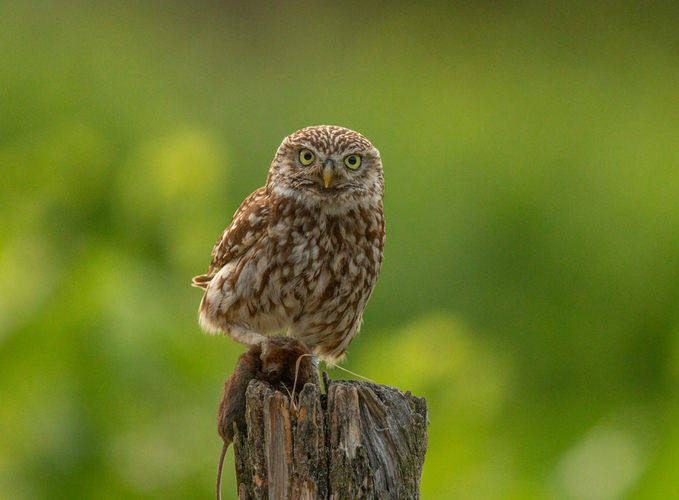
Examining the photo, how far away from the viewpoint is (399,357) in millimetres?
5602

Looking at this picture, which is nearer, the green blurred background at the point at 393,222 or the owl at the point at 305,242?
the owl at the point at 305,242

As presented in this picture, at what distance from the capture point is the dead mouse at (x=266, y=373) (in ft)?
7.48

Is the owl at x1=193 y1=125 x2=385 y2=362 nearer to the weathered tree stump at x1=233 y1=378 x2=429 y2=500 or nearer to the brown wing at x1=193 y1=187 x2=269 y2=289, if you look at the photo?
the brown wing at x1=193 y1=187 x2=269 y2=289

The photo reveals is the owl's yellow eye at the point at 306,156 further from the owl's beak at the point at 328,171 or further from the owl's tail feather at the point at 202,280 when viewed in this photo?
the owl's tail feather at the point at 202,280

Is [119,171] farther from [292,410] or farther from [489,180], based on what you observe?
[489,180]

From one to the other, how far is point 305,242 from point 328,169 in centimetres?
32

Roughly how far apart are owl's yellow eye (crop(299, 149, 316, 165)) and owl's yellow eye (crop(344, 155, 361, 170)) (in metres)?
0.14

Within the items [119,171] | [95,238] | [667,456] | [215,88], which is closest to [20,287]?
[95,238]

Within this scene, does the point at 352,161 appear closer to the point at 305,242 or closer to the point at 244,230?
the point at 305,242

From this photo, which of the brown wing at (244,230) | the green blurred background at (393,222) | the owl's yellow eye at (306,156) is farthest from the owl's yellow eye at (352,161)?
the green blurred background at (393,222)

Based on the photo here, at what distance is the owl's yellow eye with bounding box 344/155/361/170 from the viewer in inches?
123

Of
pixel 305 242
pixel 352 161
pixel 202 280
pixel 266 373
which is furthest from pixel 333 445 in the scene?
pixel 202 280

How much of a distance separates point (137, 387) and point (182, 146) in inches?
68.3

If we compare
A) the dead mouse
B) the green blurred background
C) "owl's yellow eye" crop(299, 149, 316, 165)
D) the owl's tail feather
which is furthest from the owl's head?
the green blurred background
